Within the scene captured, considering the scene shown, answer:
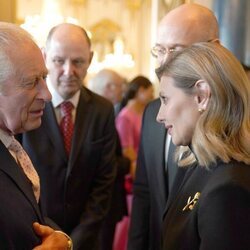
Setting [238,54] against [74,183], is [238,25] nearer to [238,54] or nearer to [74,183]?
[238,54]

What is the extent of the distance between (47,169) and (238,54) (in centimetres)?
159

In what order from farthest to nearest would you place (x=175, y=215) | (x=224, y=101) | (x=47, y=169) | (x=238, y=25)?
(x=238, y=25)
(x=47, y=169)
(x=175, y=215)
(x=224, y=101)

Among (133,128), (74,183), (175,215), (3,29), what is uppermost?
(3,29)

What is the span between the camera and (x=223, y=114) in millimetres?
1294

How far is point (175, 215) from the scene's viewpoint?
4.69 ft

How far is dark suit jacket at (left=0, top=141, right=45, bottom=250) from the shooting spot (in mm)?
1216

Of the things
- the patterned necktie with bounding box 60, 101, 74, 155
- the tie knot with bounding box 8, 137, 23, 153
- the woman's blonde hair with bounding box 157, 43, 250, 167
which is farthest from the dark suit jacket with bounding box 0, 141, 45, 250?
the patterned necktie with bounding box 60, 101, 74, 155

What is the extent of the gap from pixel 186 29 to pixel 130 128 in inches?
83.6

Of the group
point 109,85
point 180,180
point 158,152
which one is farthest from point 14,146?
point 109,85

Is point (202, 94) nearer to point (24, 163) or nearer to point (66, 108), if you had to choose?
point (24, 163)

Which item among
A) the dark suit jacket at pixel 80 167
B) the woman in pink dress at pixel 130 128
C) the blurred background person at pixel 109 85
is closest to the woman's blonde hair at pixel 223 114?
the dark suit jacket at pixel 80 167

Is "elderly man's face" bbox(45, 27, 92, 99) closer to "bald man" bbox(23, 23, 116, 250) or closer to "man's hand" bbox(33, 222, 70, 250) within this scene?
"bald man" bbox(23, 23, 116, 250)

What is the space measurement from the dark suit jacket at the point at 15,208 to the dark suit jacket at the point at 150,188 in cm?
74

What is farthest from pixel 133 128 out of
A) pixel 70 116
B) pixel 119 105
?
pixel 70 116
